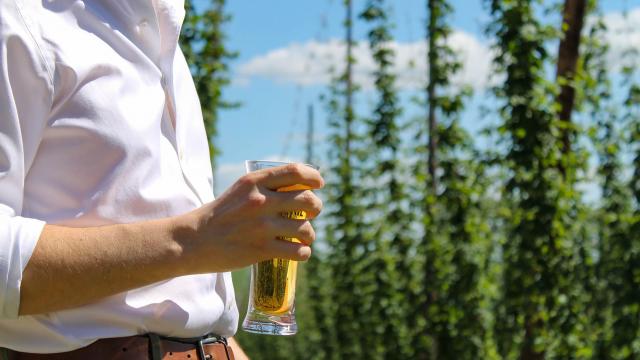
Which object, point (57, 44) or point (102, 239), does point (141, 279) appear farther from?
point (57, 44)

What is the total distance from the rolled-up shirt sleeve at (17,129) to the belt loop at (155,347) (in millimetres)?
215

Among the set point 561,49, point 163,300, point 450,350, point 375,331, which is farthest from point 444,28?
point 163,300

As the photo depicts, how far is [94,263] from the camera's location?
110 cm

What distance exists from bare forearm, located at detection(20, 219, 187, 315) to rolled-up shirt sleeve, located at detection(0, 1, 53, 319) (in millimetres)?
19

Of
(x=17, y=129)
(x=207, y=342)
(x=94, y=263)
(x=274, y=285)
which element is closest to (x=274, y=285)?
(x=274, y=285)

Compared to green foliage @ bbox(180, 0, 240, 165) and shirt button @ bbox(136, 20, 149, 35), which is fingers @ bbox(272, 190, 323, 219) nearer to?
shirt button @ bbox(136, 20, 149, 35)

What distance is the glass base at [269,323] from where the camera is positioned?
1396 millimetres

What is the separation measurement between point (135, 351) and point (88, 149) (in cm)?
28

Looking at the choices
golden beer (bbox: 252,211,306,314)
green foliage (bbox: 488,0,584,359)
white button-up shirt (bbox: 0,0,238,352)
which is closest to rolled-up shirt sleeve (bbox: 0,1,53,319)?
white button-up shirt (bbox: 0,0,238,352)

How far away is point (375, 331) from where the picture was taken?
8.23 meters

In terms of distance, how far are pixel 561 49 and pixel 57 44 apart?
178 inches

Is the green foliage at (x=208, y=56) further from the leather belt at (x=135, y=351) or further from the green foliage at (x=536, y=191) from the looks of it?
the leather belt at (x=135, y=351)

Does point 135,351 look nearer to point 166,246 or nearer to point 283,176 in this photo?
point 166,246

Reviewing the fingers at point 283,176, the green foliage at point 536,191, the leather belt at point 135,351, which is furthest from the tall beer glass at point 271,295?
the green foliage at point 536,191
